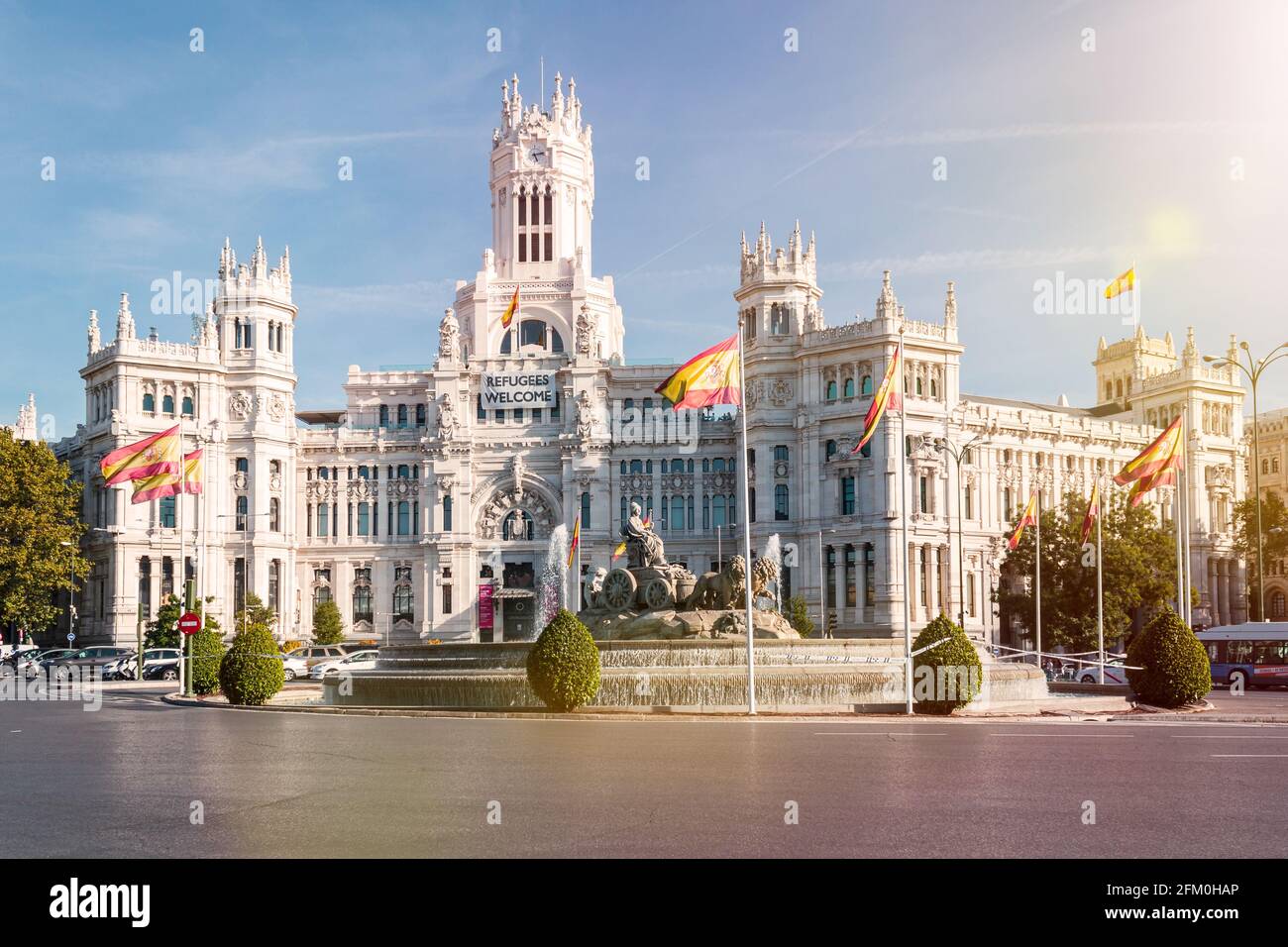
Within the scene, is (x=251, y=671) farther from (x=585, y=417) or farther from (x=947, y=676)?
(x=585, y=417)

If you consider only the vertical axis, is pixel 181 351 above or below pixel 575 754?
above

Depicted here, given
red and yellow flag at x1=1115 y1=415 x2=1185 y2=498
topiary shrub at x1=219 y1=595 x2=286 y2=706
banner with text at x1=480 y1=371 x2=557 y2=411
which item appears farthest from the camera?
banner with text at x1=480 y1=371 x2=557 y2=411

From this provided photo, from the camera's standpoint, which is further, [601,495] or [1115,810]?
[601,495]

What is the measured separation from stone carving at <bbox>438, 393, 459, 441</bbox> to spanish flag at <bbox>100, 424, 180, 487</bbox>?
4868 centimetres

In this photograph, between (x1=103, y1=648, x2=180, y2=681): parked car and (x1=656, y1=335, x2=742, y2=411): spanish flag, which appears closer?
(x1=656, y1=335, x2=742, y2=411): spanish flag

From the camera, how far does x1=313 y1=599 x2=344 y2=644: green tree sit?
93.7m

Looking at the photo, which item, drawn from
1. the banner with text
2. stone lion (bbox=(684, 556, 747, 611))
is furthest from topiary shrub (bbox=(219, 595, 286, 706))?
the banner with text

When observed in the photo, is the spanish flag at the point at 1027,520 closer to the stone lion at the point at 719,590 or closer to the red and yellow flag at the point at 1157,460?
the red and yellow flag at the point at 1157,460

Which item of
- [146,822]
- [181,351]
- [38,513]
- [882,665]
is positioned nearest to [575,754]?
[146,822]

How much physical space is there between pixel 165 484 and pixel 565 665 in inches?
1091

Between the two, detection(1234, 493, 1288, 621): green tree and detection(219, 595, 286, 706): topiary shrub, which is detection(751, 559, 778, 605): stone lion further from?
detection(1234, 493, 1288, 621): green tree
